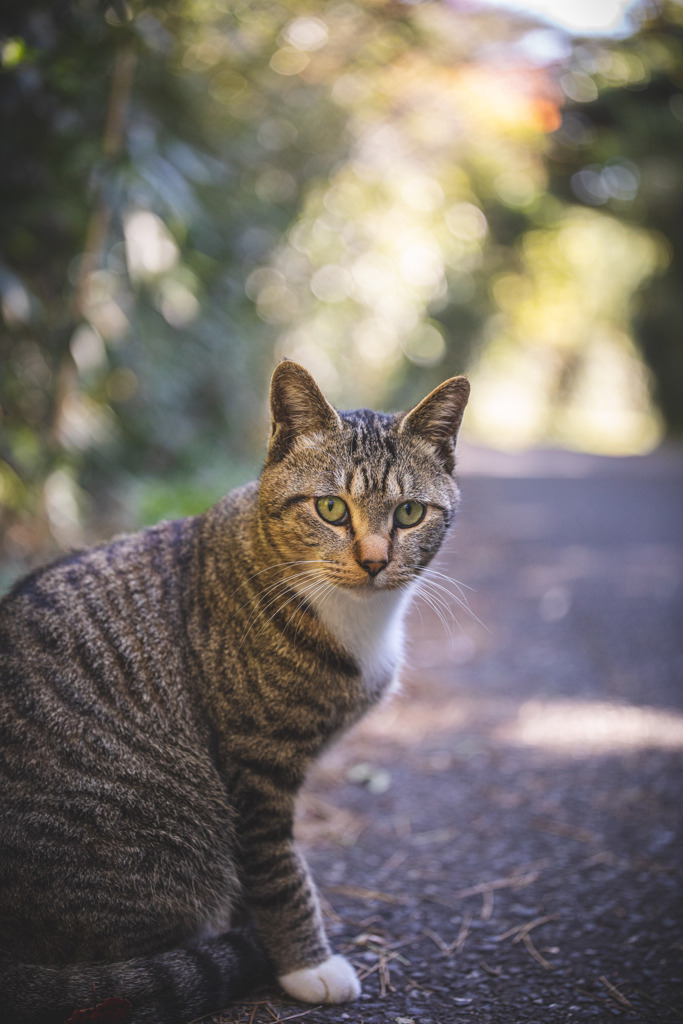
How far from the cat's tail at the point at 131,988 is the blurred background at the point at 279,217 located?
8.50 ft

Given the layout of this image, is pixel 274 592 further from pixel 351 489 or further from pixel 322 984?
pixel 322 984

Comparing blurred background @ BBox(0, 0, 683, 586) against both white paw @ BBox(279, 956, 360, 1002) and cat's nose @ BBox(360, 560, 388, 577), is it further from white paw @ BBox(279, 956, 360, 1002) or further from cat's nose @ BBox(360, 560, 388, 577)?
white paw @ BBox(279, 956, 360, 1002)

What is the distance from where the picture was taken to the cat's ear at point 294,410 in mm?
2088

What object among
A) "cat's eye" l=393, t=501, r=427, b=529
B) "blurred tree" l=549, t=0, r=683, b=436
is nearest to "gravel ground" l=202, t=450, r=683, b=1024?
"cat's eye" l=393, t=501, r=427, b=529

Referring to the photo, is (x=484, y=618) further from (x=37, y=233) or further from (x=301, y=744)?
(x=37, y=233)

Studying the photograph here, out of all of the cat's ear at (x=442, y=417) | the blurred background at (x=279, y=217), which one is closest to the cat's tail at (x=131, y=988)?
the cat's ear at (x=442, y=417)

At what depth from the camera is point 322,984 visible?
6.26ft

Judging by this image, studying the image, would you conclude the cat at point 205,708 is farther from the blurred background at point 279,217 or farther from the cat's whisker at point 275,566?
the blurred background at point 279,217

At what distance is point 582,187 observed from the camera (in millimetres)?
13250

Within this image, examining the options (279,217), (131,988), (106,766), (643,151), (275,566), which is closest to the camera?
(131,988)

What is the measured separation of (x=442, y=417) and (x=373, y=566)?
533 mm

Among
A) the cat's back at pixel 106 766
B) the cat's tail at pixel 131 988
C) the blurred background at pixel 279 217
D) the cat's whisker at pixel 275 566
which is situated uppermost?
the blurred background at pixel 279 217

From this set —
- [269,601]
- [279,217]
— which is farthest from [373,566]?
[279,217]

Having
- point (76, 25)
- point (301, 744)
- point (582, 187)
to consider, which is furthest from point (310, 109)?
point (301, 744)
